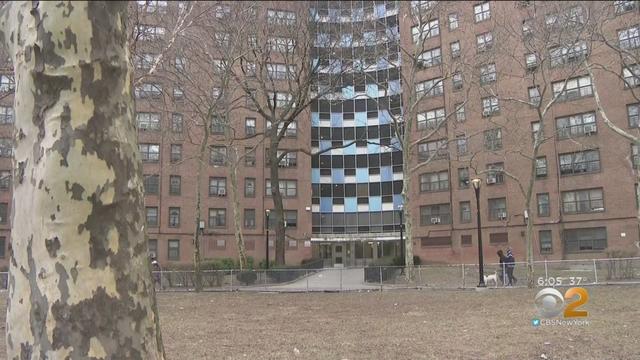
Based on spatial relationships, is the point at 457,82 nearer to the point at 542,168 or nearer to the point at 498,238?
the point at 542,168

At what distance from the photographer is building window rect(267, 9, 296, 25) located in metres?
24.8

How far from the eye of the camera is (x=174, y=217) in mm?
50250

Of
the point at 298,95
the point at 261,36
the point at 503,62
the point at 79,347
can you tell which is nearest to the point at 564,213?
the point at 503,62

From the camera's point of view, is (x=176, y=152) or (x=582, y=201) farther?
(x=176, y=152)

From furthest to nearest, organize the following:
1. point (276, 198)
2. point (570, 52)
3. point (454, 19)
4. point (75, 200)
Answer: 1. point (454, 19)
2. point (276, 198)
3. point (570, 52)
4. point (75, 200)

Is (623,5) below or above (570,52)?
above

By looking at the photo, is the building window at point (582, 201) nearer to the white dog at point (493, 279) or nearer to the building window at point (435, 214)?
the building window at point (435, 214)

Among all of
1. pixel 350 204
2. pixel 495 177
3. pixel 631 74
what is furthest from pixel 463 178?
pixel 631 74

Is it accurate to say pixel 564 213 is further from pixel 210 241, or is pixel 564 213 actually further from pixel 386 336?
pixel 386 336

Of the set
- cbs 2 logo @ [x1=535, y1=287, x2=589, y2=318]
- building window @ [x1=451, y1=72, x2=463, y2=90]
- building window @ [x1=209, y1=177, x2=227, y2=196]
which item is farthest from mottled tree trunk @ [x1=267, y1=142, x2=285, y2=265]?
cbs 2 logo @ [x1=535, y1=287, x2=589, y2=318]

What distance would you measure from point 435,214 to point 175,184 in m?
23.5

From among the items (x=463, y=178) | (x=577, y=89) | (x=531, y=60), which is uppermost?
(x=531, y=60)

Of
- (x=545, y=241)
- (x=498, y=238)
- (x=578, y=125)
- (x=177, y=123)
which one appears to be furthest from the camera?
(x=498, y=238)

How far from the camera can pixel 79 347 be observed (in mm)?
2506
